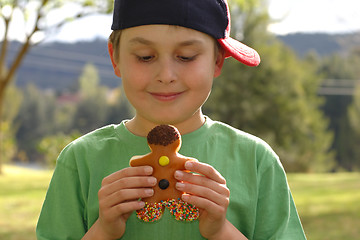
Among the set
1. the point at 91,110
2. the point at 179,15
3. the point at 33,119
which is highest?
the point at 179,15

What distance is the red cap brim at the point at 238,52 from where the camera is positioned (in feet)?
6.22

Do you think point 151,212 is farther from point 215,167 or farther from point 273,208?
point 273,208

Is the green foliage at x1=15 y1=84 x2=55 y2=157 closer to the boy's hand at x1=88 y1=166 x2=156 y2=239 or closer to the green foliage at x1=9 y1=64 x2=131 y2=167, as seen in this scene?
the green foliage at x1=9 y1=64 x2=131 y2=167

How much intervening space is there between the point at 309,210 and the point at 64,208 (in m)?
9.06

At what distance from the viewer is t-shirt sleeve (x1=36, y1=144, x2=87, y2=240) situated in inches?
76.7

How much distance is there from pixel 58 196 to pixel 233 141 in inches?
28.3

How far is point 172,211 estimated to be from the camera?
174cm

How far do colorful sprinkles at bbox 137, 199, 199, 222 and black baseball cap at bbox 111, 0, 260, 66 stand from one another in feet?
1.98

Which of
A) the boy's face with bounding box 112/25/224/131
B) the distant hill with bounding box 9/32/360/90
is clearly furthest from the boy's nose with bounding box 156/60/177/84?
the distant hill with bounding box 9/32/360/90

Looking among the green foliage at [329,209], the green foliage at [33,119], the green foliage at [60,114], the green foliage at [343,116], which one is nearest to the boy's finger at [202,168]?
the green foliage at [329,209]

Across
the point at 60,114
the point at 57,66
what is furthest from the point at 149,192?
the point at 57,66

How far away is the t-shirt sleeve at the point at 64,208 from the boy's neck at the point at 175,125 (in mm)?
278

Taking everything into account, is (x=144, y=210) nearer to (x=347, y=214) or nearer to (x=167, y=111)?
(x=167, y=111)

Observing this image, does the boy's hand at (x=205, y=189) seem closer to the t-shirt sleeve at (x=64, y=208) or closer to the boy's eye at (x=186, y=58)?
the boy's eye at (x=186, y=58)
